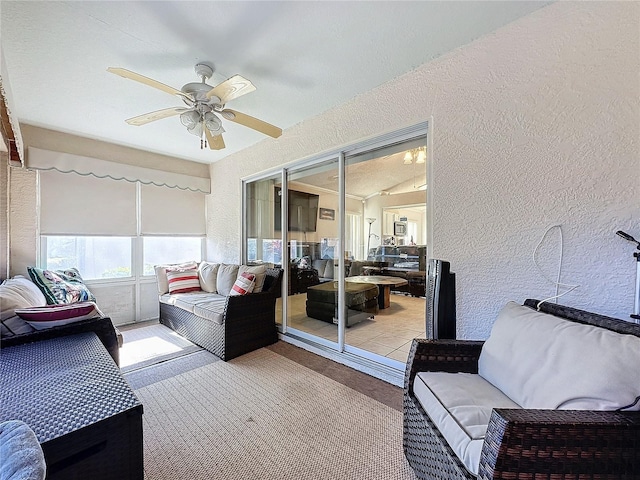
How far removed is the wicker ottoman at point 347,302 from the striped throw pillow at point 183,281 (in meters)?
1.77

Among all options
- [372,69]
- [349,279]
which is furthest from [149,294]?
[372,69]

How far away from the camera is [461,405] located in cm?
116

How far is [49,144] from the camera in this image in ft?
10.8

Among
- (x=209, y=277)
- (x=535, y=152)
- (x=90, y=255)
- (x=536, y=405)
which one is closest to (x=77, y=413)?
(x=536, y=405)

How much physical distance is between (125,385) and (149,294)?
341 cm

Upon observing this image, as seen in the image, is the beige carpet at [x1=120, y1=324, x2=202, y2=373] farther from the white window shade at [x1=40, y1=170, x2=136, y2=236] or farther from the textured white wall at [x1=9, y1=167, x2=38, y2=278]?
the white window shade at [x1=40, y1=170, x2=136, y2=236]

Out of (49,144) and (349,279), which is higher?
(49,144)

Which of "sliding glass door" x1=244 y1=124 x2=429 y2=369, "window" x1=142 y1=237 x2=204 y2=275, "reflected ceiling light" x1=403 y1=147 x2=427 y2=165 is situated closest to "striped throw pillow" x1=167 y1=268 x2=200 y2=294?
"window" x1=142 y1=237 x2=204 y2=275

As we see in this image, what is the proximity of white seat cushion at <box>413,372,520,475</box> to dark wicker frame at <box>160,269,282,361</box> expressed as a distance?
1.98 m

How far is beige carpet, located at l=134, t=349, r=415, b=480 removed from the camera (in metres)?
1.43

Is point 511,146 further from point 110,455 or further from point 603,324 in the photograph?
point 110,455

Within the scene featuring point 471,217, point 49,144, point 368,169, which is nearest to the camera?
point 471,217

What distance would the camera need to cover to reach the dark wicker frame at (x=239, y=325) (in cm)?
277

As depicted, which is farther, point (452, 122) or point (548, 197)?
point (452, 122)
